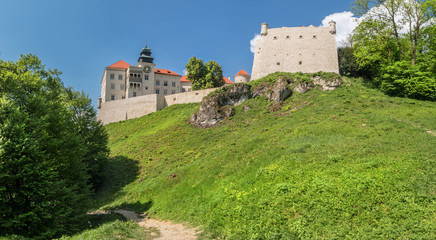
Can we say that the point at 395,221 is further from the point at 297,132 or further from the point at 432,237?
the point at 297,132

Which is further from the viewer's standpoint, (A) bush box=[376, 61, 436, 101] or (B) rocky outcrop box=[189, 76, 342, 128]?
(B) rocky outcrop box=[189, 76, 342, 128]

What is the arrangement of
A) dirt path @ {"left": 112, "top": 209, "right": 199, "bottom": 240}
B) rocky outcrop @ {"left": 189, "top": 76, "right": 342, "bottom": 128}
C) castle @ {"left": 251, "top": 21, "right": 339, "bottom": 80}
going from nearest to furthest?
dirt path @ {"left": 112, "top": 209, "right": 199, "bottom": 240}
rocky outcrop @ {"left": 189, "top": 76, "right": 342, "bottom": 128}
castle @ {"left": 251, "top": 21, "right": 339, "bottom": 80}

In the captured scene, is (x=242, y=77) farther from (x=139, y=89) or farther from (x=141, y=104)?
(x=141, y=104)

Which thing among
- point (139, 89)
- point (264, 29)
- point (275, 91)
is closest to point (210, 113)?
point (275, 91)

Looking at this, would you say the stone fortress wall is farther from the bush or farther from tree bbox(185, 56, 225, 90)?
the bush

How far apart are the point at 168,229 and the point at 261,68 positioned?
35.8 meters

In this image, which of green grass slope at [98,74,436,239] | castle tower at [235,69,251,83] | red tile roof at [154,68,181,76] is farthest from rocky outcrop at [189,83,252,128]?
red tile roof at [154,68,181,76]

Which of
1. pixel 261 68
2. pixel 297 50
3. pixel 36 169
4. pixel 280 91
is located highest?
pixel 297 50

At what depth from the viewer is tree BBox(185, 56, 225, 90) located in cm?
5912

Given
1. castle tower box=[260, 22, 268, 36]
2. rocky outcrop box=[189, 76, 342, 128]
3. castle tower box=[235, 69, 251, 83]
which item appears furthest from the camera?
castle tower box=[235, 69, 251, 83]

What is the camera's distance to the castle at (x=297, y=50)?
144ft

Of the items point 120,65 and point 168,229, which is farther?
point 120,65

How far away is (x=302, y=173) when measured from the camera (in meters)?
14.7

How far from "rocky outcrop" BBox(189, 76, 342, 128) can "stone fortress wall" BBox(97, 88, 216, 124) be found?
9.94 m
